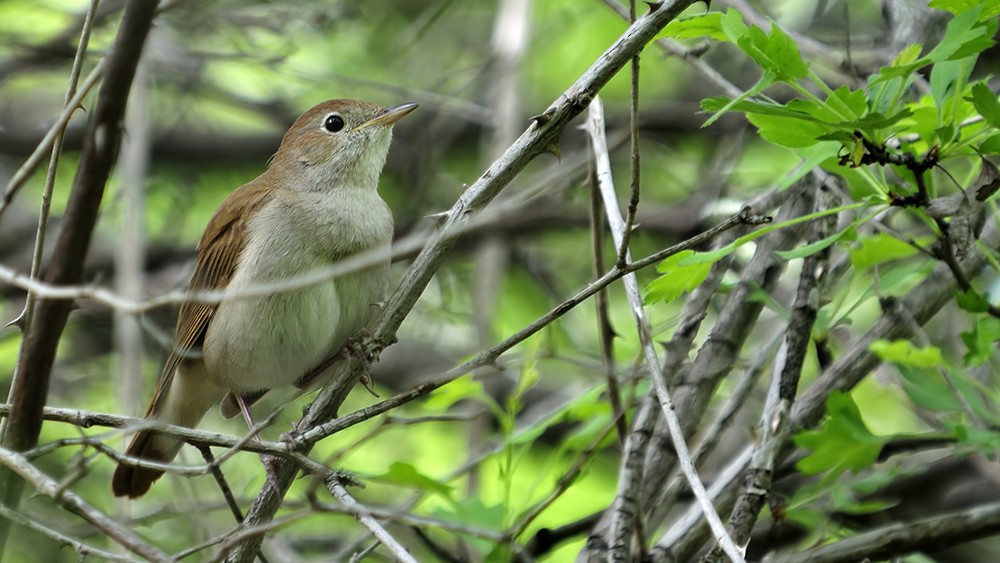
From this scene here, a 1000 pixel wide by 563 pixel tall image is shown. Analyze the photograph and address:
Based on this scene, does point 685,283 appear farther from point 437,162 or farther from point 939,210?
point 437,162

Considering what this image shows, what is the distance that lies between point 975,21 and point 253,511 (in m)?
2.18

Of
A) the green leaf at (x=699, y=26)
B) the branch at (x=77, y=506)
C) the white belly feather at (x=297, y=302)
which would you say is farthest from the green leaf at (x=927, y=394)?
the branch at (x=77, y=506)

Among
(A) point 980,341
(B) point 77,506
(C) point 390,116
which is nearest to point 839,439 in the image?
(A) point 980,341

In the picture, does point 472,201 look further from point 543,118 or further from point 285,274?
point 285,274

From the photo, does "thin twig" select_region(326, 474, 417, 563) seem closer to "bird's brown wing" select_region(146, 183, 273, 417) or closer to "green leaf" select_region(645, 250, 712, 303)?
"green leaf" select_region(645, 250, 712, 303)

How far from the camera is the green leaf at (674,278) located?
2693mm

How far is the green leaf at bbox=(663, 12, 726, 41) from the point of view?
248 cm

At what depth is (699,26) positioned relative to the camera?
2508 millimetres

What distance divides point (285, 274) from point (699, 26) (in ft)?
6.75

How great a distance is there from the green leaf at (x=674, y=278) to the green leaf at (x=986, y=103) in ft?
2.38

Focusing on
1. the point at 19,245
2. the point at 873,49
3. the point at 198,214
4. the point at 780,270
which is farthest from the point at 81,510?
the point at 198,214

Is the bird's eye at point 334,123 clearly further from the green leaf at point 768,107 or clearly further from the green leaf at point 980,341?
the green leaf at point 980,341

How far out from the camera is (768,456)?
124 inches

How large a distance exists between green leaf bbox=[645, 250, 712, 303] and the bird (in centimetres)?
154
